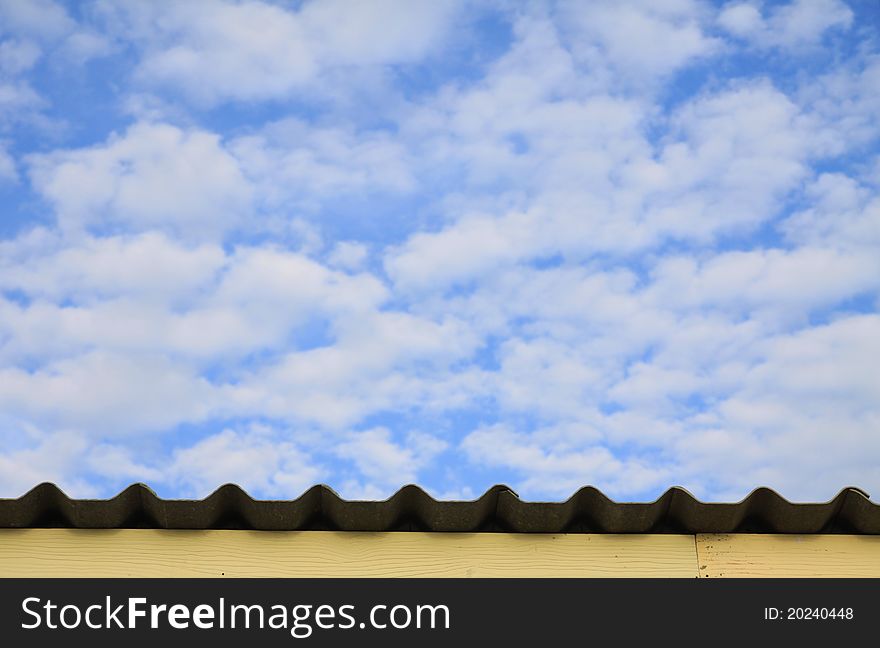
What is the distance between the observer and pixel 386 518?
475 cm

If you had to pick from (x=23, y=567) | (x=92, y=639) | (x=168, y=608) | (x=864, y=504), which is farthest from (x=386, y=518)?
(x=864, y=504)

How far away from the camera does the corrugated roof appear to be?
182 inches

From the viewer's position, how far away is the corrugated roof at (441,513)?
15.2 ft

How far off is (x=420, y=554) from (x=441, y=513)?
0.74ft

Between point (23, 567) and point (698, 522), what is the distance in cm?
313

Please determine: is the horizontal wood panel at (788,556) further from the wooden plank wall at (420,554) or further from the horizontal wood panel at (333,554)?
the horizontal wood panel at (333,554)

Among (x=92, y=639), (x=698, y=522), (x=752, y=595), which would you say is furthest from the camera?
(x=698, y=522)

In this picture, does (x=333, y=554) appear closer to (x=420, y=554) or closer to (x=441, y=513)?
(x=420, y=554)

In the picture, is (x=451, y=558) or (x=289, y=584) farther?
(x=451, y=558)

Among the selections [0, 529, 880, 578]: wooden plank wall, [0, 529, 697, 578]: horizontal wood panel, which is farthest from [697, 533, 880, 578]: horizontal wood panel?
[0, 529, 697, 578]: horizontal wood panel

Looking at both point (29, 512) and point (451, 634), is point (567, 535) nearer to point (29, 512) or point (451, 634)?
point (451, 634)

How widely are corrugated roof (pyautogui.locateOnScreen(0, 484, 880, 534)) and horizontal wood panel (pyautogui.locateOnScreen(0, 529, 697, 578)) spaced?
5 centimetres

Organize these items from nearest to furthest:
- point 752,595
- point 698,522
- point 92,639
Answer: point 92,639 < point 752,595 < point 698,522

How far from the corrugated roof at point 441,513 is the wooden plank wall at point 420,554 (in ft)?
0.16
